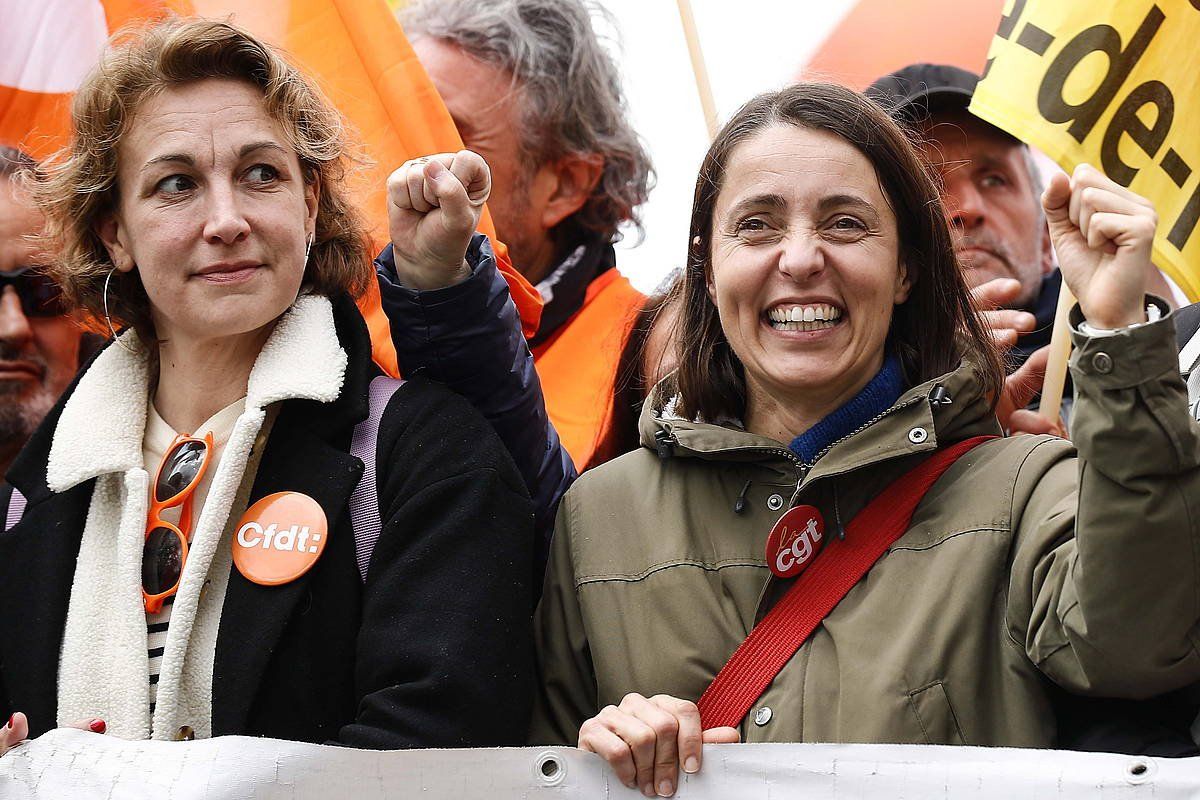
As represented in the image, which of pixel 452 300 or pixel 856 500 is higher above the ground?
pixel 452 300

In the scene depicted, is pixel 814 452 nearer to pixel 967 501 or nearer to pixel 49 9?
pixel 967 501

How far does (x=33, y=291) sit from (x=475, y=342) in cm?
185

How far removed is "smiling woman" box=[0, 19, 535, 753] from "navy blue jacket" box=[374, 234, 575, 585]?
7cm

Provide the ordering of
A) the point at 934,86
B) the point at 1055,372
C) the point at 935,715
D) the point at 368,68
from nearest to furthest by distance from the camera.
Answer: the point at 935,715
the point at 1055,372
the point at 368,68
the point at 934,86

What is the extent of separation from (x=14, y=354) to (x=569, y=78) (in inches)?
67.2

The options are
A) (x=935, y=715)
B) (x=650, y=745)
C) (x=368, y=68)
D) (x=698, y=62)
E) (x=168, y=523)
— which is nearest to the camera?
(x=650, y=745)

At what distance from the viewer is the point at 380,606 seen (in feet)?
8.58

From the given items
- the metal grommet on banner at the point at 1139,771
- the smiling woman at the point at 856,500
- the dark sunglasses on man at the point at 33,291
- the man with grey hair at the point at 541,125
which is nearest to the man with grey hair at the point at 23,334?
the dark sunglasses on man at the point at 33,291

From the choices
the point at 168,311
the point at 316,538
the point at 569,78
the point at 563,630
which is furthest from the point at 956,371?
the point at 569,78

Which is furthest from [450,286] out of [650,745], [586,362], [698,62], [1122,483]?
[698,62]

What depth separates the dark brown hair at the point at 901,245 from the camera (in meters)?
2.94

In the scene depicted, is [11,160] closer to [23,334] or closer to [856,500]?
[23,334]

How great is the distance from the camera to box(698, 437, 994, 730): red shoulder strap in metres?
2.59

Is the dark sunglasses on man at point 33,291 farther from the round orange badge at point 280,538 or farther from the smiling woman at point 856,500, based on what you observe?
the smiling woman at point 856,500
